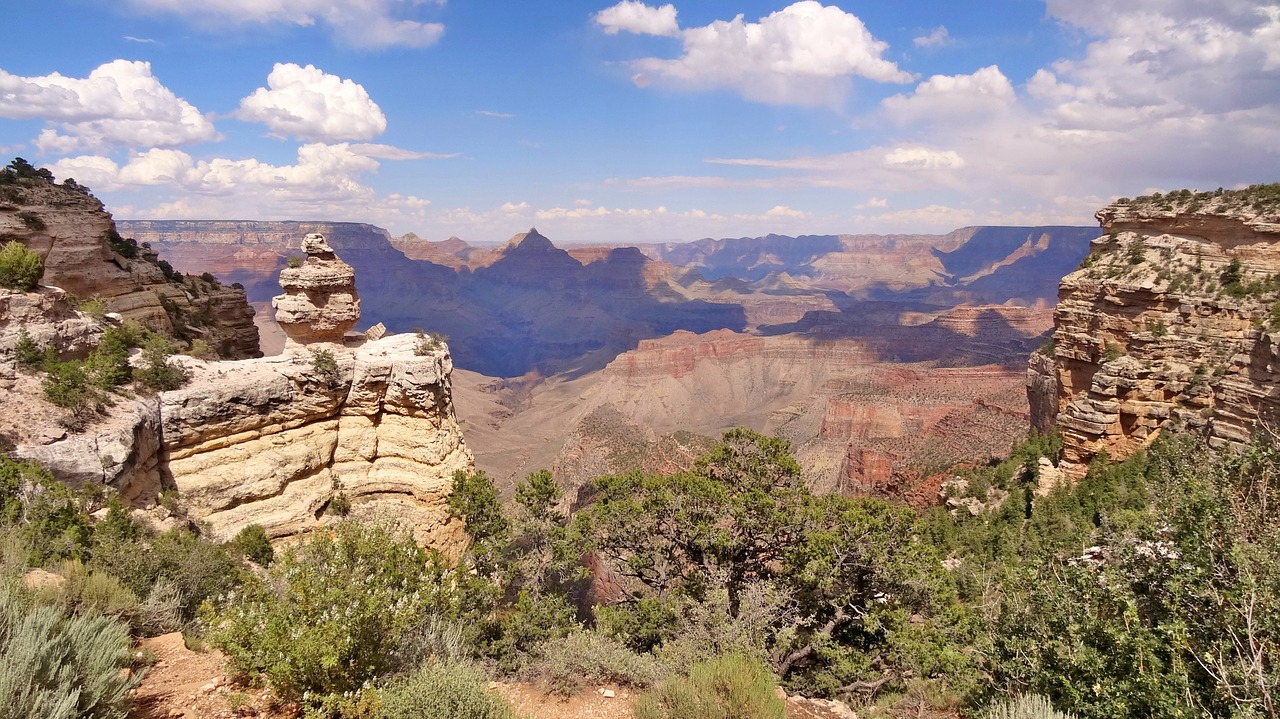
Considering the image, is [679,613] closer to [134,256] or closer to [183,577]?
[183,577]

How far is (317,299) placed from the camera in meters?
19.5

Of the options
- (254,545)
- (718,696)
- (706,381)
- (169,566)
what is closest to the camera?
(718,696)

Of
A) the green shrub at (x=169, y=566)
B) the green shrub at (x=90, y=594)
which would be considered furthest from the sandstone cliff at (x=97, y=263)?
the green shrub at (x=90, y=594)

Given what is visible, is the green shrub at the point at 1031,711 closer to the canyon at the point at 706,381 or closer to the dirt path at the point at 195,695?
the dirt path at the point at 195,695

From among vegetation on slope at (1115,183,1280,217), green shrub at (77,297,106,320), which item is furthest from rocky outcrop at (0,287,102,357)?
vegetation on slope at (1115,183,1280,217)

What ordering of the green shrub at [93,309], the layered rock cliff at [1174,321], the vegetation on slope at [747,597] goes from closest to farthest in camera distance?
the vegetation on slope at [747,597], the green shrub at [93,309], the layered rock cliff at [1174,321]

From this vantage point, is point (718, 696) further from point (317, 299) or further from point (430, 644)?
point (317, 299)

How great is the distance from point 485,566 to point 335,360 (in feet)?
23.5

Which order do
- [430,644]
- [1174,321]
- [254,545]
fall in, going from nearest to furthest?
[430,644]
[254,545]
[1174,321]

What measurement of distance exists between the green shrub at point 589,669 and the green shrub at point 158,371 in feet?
39.7

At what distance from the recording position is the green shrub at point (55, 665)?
A: 497 centimetres

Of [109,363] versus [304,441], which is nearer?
[109,363]

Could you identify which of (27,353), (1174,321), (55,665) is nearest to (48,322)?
(27,353)

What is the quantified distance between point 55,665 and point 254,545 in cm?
972
